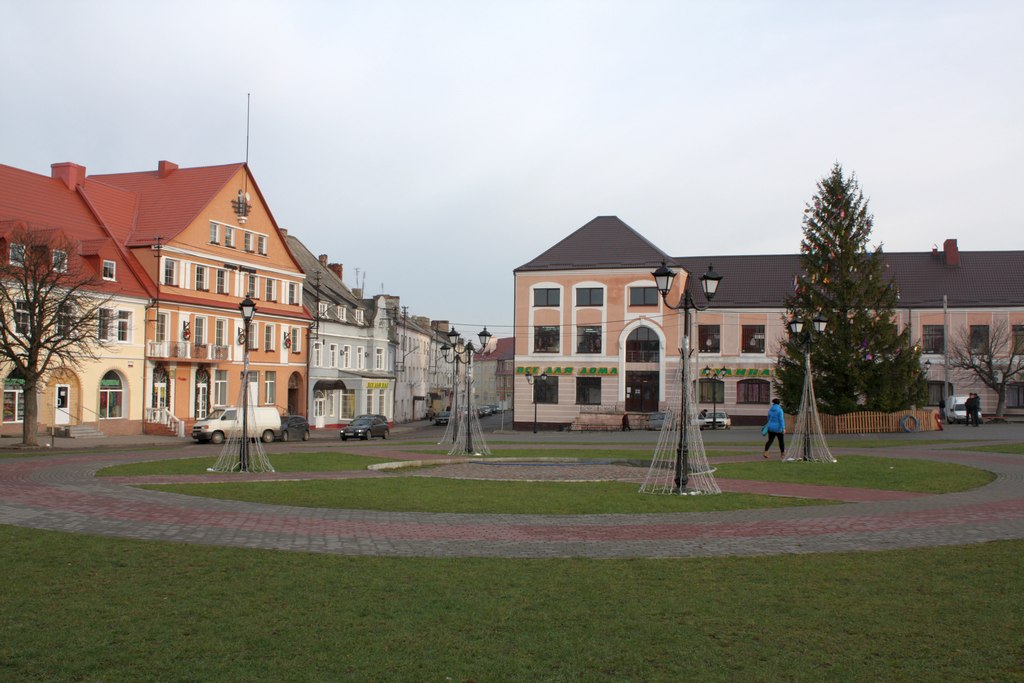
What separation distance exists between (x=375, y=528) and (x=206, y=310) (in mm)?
42087

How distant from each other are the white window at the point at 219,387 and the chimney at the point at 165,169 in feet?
36.4

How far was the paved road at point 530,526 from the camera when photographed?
11.1 metres

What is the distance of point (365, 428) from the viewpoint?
1921 inches

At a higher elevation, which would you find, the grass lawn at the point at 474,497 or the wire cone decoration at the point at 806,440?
the wire cone decoration at the point at 806,440

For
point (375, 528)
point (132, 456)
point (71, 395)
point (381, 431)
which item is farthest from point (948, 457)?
point (71, 395)

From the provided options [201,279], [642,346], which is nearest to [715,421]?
[642,346]

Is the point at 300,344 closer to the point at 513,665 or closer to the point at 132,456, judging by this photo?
the point at 132,456

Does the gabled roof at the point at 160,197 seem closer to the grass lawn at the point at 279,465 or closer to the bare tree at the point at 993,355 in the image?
the grass lawn at the point at 279,465

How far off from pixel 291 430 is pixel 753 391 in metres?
33.7

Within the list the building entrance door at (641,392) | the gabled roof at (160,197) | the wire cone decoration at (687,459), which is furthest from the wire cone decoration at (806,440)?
the gabled roof at (160,197)

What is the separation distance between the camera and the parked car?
5556 cm

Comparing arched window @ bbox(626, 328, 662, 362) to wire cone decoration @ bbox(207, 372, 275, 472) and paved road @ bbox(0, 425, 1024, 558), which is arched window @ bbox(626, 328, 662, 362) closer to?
wire cone decoration @ bbox(207, 372, 275, 472)

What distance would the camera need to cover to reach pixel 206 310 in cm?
5103

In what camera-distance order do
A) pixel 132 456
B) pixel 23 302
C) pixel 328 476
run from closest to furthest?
pixel 328 476 → pixel 132 456 → pixel 23 302
